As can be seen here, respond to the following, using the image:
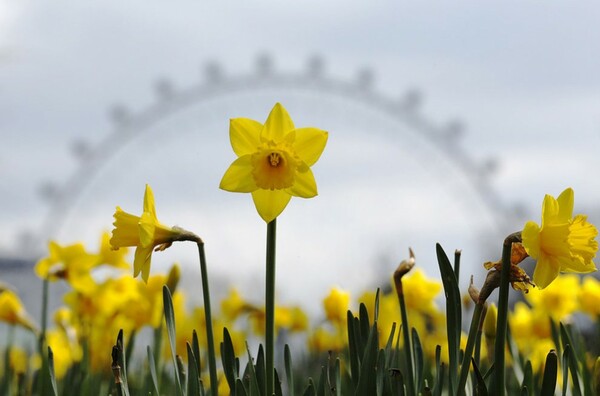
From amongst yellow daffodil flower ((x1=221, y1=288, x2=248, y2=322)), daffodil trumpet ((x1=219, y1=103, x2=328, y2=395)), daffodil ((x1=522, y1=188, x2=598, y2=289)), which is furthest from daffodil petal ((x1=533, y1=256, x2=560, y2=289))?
yellow daffodil flower ((x1=221, y1=288, x2=248, y2=322))

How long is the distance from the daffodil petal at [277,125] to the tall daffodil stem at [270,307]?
0.19 m

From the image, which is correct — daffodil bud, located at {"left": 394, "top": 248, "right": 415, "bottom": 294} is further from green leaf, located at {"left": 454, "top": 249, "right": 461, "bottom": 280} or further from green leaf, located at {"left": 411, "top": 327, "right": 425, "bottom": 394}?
green leaf, located at {"left": 411, "top": 327, "right": 425, "bottom": 394}

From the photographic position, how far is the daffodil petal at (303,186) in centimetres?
144

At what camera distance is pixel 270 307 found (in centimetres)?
132

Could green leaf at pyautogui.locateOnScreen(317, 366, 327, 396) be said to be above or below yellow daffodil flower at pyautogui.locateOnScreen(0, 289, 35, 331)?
below

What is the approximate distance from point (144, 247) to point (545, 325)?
2.53 metres

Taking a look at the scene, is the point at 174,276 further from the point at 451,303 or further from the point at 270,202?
the point at 451,303

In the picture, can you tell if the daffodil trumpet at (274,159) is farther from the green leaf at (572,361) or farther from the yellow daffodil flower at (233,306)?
the yellow daffodil flower at (233,306)

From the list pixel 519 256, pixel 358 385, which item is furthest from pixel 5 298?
pixel 519 256

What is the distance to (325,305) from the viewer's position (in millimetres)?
3531

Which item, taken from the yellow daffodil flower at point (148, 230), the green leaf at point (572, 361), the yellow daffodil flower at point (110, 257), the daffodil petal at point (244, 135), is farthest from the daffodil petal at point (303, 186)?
the yellow daffodil flower at point (110, 257)

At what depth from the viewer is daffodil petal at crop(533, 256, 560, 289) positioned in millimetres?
1319

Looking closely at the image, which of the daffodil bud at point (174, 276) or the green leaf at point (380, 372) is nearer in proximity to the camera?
the green leaf at point (380, 372)

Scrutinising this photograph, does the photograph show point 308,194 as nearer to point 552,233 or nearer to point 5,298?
point 552,233
